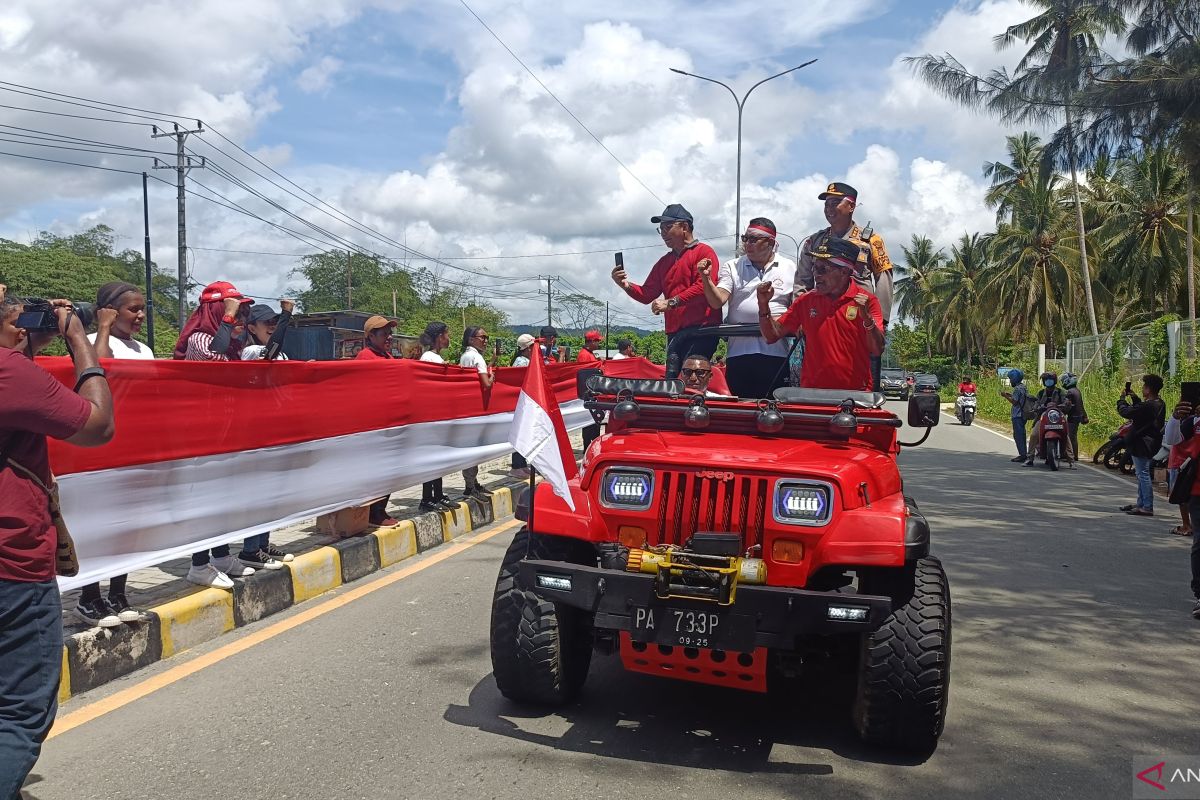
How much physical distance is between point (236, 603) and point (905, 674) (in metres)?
3.85

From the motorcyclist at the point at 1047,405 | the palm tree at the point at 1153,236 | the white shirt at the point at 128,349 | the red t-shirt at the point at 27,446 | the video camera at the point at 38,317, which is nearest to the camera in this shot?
the red t-shirt at the point at 27,446

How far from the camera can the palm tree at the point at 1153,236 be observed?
38.8 meters

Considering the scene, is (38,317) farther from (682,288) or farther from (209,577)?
(682,288)

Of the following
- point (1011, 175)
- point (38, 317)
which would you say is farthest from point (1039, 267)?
point (38, 317)

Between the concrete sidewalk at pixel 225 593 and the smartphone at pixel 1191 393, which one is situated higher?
the smartphone at pixel 1191 393

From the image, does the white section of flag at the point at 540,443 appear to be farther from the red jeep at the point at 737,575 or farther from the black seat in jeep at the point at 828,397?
the black seat in jeep at the point at 828,397

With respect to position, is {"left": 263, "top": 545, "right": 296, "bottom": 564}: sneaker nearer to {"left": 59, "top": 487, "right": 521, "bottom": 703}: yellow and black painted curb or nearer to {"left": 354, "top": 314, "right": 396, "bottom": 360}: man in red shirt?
{"left": 59, "top": 487, "right": 521, "bottom": 703}: yellow and black painted curb

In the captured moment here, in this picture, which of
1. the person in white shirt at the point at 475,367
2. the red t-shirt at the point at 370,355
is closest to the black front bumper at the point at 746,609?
the red t-shirt at the point at 370,355

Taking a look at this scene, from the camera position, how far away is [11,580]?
112 inches

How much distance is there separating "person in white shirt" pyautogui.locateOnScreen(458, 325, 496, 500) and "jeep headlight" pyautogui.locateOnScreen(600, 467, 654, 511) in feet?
18.4

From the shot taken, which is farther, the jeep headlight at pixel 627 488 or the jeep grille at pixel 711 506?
the jeep headlight at pixel 627 488

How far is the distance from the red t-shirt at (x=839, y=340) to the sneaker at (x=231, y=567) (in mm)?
3664

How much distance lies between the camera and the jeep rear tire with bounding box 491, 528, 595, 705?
161 inches

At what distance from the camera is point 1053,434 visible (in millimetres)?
15617
